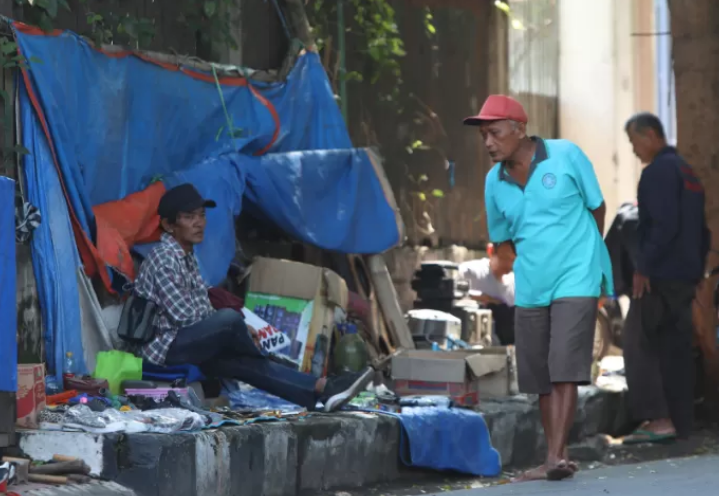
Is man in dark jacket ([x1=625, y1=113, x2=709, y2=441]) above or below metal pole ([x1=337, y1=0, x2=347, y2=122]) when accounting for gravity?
below

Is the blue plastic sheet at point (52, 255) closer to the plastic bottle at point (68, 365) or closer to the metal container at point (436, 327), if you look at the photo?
the plastic bottle at point (68, 365)

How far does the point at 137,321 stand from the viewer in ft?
25.0

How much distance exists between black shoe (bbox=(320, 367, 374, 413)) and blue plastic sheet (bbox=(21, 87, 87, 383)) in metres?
1.33

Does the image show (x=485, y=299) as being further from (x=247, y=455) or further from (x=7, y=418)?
(x=7, y=418)

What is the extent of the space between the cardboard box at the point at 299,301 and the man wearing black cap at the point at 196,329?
878mm

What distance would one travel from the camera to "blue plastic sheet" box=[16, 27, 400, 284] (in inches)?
312

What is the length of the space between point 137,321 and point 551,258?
2268 millimetres

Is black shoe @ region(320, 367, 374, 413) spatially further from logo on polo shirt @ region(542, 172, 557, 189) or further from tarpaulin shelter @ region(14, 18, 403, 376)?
logo on polo shirt @ region(542, 172, 557, 189)

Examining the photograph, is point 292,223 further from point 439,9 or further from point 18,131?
point 439,9

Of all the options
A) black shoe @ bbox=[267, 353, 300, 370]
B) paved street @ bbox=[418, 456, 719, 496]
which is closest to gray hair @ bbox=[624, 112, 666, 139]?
paved street @ bbox=[418, 456, 719, 496]

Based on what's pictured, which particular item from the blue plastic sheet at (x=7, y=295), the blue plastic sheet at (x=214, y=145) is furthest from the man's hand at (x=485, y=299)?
the blue plastic sheet at (x=7, y=295)

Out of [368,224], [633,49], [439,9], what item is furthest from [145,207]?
[633,49]

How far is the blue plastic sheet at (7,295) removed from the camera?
19.9ft

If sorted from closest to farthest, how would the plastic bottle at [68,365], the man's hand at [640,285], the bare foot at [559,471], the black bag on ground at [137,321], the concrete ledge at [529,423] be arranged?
the bare foot at [559,471], the plastic bottle at [68,365], the black bag on ground at [137,321], the concrete ledge at [529,423], the man's hand at [640,285]
